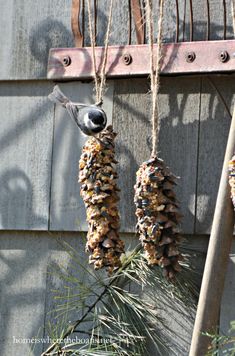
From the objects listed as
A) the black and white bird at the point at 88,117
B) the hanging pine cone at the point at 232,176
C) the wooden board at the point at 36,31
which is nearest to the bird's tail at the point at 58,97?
the black and white bird at the point at 88,117

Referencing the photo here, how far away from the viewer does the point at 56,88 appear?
264cm

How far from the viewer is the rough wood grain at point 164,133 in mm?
2527

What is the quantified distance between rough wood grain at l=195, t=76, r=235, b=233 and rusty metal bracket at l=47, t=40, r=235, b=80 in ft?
0.22

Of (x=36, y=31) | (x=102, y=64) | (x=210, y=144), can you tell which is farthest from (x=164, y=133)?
(x=36, y=31)

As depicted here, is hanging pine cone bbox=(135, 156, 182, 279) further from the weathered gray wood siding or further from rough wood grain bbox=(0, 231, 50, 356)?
rough wood grain bbox=(0, 231, 50, 356)

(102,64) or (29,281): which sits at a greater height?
(102,64)

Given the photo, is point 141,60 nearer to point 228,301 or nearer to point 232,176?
point 232,176

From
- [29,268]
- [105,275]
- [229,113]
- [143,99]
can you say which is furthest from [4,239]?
[229,113]

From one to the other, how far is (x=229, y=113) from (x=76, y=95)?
455mm

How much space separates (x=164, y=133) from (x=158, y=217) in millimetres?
304

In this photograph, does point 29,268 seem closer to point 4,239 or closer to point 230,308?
point 4,239

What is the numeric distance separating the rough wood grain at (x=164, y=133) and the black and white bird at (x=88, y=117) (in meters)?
0.15

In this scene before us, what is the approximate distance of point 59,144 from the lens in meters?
2.71

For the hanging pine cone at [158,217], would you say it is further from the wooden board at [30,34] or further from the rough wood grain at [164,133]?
the wooden board at [30,34]
